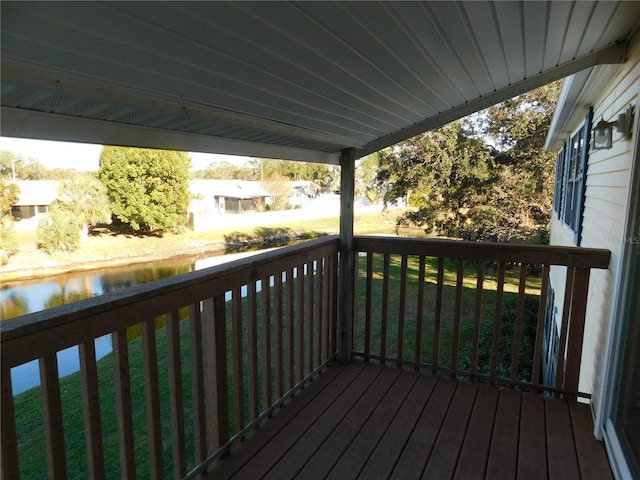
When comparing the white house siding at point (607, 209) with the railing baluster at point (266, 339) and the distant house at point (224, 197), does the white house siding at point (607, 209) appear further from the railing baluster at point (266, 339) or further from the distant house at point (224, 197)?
the distant house at point (224, 197)

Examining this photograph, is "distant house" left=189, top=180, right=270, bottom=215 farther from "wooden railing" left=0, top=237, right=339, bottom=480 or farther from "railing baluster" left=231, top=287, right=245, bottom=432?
"railing baluster" left=231, top=287, right=245, bottom=432

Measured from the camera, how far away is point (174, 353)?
1804mm

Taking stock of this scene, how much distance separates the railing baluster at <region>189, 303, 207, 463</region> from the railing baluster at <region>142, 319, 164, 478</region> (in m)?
0.24

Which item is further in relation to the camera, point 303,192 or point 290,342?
point 303,192

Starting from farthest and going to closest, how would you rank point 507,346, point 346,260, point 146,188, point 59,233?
point 146,188
point 59,233
point 507,346
point 346,260

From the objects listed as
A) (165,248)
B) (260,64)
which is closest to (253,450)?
(260,64)

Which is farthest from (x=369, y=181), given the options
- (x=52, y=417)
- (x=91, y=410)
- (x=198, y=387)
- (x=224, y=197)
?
(x=52, y=417)

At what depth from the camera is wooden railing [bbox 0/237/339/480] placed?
126cm

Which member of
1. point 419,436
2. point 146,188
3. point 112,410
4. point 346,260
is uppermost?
point 146,188

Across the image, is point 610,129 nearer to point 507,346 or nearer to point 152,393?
point 152,393

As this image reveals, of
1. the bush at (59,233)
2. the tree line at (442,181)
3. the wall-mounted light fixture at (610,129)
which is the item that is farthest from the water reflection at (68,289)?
the wall-mounted light fixture at (610,129)

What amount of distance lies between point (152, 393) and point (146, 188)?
10214 millimetres

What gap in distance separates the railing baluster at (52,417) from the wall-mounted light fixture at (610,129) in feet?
→ 9.92

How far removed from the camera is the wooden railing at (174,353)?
1.26m
